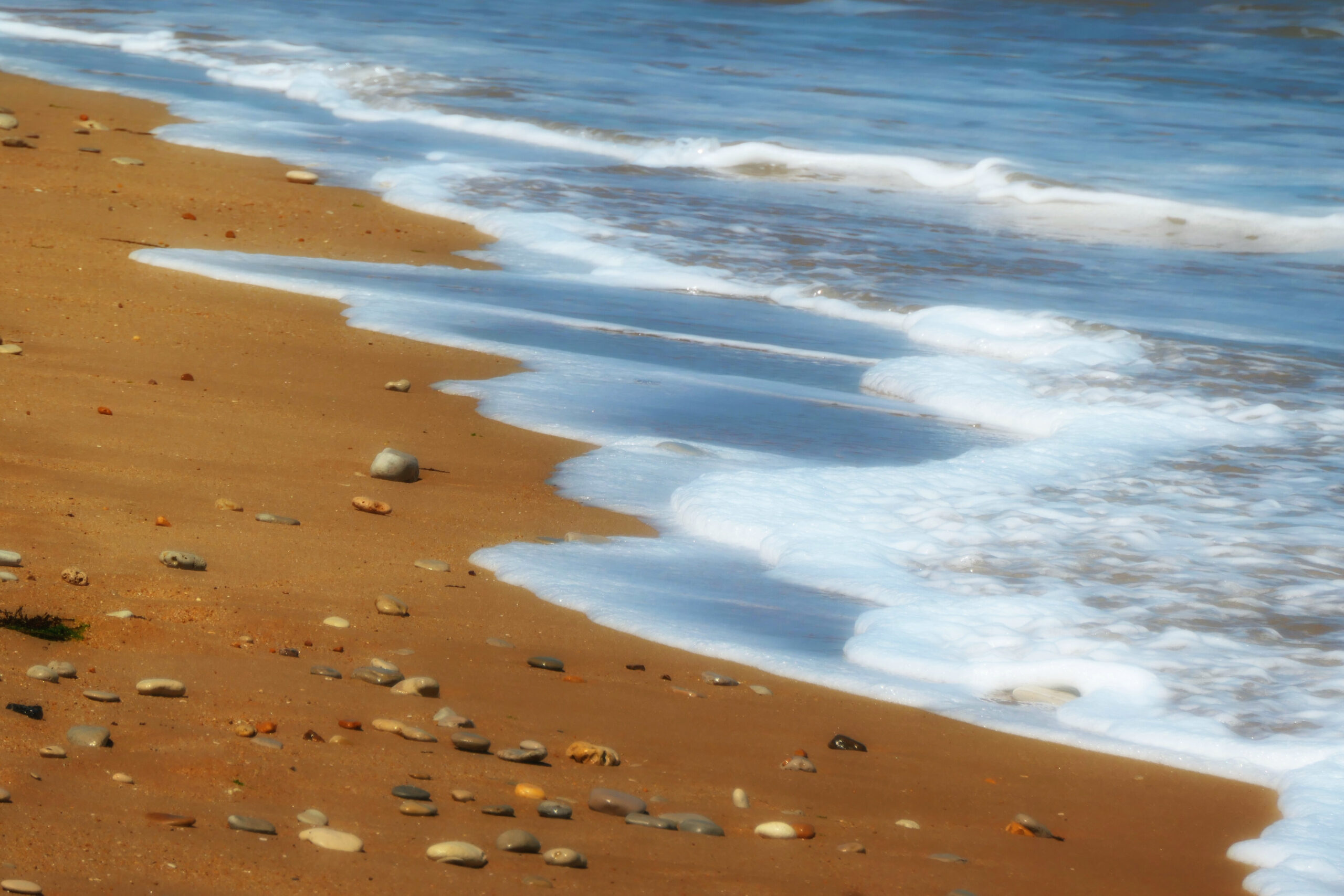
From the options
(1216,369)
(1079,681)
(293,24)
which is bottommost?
(1079,681)

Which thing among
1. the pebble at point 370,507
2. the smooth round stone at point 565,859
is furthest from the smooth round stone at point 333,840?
the pebble at point 370,507

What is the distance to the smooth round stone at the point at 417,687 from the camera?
124 inches

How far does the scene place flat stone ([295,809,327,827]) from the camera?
253 cm

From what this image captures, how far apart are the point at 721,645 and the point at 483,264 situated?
5.07 m

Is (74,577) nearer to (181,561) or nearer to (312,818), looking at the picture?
(181,561)

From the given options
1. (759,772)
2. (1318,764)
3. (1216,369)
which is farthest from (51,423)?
(1216,369)

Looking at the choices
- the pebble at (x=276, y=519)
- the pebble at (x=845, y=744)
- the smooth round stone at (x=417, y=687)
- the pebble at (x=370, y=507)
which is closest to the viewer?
the smooth round stone at (x=417, y=687)

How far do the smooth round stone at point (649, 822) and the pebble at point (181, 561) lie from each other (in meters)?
1.35

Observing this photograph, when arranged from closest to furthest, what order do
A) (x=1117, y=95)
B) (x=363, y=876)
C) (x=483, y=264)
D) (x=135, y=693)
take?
(x=363, y=876)
(x=135, y=693)
(x=483, y=264)
(x=1117, y=95)

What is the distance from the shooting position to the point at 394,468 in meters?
4.62

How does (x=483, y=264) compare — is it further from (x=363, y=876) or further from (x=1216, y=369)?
(x=363, y=876)

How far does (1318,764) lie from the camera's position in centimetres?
336

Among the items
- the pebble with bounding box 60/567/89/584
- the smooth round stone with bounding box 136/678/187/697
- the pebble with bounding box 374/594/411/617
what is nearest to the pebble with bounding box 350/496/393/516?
the pebble with bounding box 374/594/411/617

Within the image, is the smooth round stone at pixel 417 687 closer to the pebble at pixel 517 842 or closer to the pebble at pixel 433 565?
the pebble at pixel 517 842
